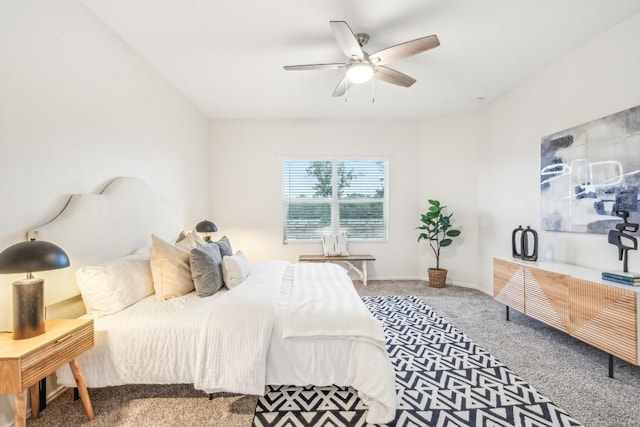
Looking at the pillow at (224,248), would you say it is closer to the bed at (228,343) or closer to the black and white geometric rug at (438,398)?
the bed at (228,343)

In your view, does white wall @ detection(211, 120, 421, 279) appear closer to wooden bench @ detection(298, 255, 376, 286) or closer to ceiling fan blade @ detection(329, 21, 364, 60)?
wooden bench @ detection(298, 255, 376, 286)

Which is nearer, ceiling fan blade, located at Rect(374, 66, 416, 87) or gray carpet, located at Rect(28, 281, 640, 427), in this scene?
gray carpet, located at Rect(28, 281, 640, 427)

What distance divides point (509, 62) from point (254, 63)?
2656mm

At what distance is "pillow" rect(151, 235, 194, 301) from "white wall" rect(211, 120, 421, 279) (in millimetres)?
2607

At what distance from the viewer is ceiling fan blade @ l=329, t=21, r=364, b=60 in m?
1.92

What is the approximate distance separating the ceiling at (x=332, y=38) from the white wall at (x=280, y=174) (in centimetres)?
104

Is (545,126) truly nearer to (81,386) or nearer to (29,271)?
(29,271)

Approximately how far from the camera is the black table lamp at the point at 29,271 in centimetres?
129

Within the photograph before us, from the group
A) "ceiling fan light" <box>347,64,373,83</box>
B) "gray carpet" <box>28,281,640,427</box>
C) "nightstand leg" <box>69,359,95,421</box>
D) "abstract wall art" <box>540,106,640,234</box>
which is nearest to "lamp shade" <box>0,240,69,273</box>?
"nightstand leg" <box>69,359,95,421</box>

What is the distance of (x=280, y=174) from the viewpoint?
4879 mm

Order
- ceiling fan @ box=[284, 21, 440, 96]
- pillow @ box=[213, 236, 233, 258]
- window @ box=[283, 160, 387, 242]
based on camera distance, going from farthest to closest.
Result: window @ box=[283, 160, 387, 242] → pillow @ box=[213, 236, 233, 258] → ceiling fan @ box=[284, 21, 440, 96]

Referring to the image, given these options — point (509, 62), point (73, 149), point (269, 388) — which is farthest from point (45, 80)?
point (509, 62)

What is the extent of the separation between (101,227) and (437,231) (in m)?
4.20

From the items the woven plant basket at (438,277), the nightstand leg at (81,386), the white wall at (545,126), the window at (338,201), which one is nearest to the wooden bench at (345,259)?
the window at (338,201)
